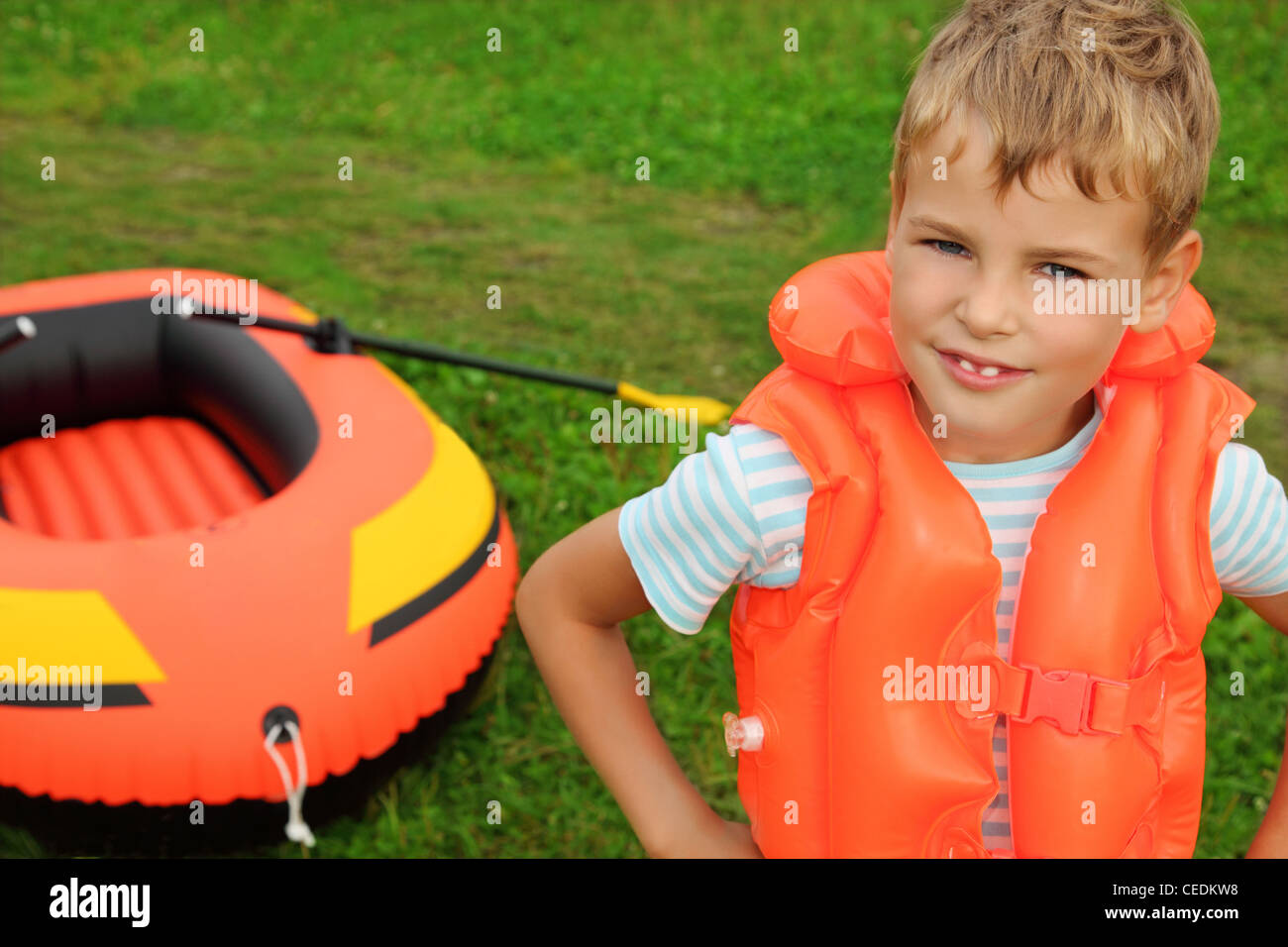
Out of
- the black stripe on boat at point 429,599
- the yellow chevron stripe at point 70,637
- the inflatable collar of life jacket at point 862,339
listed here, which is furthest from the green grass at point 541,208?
the inflatable collar of life jacket at point 862,339

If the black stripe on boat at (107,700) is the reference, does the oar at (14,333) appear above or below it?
above

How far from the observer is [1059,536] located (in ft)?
5.19

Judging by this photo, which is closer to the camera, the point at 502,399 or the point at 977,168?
the point at 977,168

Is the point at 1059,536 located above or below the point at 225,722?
above

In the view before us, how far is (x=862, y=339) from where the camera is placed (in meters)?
1.63

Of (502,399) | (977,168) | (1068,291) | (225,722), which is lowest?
(225,722)

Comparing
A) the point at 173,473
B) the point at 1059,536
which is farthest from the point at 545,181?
the point at 1059,536

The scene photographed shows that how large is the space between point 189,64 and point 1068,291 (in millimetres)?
6336

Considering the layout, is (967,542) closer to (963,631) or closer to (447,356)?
(963,631)

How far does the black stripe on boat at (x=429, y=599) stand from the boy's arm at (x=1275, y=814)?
5.28 ft

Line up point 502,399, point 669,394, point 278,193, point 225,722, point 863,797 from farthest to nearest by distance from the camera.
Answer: point 278,193, point 669,394, point 502,399, point 225,722, point 863,797

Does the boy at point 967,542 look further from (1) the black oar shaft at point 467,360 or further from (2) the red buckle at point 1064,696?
(1) the black oar shaft at point 467,360

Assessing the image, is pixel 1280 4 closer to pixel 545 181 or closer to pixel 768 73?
pixel 768 73

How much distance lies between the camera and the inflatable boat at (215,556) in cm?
245
